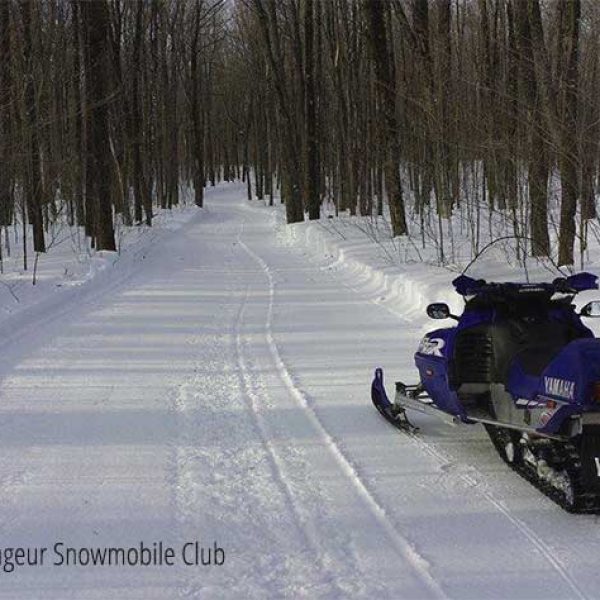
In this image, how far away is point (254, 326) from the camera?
10.4 m

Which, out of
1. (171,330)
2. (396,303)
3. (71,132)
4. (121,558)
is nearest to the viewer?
(121,558)

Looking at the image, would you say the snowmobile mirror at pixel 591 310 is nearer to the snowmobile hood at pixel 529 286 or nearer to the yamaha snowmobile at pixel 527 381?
the yamaha snowmobile at pixel 527 381

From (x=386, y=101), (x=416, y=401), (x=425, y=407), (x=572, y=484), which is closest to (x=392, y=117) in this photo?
(x=386, y=101)

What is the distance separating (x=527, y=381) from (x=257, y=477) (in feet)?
5.86

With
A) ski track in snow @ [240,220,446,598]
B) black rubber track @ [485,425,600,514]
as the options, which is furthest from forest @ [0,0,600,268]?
black rubber track @ [485,425,600,514]

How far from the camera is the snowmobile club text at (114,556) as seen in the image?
3615mm

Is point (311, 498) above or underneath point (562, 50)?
underneath

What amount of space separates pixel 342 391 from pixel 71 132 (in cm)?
2407

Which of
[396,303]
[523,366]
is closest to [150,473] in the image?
[523,366]

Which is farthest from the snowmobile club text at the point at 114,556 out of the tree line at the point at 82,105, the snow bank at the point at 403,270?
the tree line at the point at 82,105

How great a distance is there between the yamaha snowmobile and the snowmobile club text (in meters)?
2.00

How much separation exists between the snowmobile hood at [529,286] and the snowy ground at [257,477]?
1.16m

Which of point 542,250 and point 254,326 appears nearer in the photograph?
point 254,326

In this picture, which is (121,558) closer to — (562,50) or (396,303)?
(396,303)
